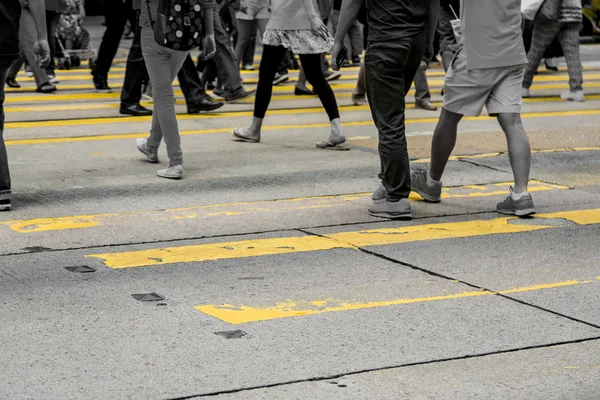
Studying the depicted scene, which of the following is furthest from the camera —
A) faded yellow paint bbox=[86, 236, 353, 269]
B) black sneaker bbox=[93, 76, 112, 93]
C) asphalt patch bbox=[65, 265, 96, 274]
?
black sneaker bbox=[93, 76, 112, 93]

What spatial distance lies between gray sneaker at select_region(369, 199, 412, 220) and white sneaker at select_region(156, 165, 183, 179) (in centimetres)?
190

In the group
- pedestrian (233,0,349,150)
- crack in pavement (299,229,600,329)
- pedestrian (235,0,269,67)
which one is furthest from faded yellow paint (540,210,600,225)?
pedestrian (235,0,269,67)

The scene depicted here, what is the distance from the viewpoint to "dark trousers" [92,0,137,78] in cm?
1429

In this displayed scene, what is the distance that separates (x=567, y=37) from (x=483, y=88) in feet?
23.5

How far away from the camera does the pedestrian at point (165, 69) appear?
8.27 meters

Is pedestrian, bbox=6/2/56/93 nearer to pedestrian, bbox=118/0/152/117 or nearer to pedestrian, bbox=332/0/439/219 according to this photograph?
pedestrian, bbox=118/0/152/117

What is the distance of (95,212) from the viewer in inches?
296

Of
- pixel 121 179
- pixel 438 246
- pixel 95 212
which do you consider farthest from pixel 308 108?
pixel 438 246

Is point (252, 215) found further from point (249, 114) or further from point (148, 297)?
point (249, 114)

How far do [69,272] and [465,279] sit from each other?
1.98 m

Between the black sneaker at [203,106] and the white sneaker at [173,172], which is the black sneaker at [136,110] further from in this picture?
the white sneaker at [173,172]

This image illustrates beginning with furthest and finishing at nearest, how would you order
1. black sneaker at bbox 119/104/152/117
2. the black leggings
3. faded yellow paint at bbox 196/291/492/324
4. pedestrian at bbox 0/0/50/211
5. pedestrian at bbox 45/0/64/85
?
pedestrian at bbox 45/0/64/85 < black sneaker at bbox 119/104/152/117 < the black leggings < pedestrian at bbox 0/0/50/211 < faded yellow paint at bbox 196/291/492/324

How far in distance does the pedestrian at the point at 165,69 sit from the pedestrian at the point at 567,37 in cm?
665

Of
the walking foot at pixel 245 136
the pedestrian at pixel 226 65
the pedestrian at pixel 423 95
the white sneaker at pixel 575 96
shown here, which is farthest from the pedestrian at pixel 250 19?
the white sneaker at pixel 575 96
